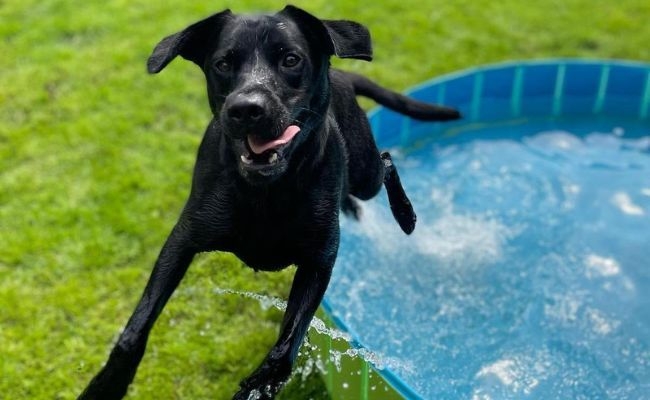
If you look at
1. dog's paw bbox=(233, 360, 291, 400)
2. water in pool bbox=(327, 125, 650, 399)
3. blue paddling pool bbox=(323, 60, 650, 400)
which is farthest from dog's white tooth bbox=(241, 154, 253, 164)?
water in pool bbox=(327, 125, 650, 399)

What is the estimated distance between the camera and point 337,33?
2.77 meters

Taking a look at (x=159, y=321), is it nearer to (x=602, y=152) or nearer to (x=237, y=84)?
(x=237, y=84)

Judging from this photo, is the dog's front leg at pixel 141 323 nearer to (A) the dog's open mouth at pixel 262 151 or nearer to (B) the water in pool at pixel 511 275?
(A) the dog's open mouth at pixel 262 151

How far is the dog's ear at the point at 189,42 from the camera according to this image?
8.79 ft

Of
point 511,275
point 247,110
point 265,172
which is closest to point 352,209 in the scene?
point 511,275

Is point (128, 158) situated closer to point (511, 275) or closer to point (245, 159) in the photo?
point (511, 275)

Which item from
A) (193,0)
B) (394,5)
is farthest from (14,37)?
(394,5)

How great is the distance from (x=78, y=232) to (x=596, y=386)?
10.2ft

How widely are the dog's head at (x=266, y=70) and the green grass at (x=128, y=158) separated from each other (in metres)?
1.66

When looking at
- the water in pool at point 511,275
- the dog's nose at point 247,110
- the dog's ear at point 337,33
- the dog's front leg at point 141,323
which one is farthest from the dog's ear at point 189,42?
the water in pool at point 511,275

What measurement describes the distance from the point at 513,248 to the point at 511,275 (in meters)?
0.26

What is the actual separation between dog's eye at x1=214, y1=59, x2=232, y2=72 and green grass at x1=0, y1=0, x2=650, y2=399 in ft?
5.99

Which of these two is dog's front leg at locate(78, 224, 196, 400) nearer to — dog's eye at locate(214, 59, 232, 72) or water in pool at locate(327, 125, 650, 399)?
dog's eye at locate(214, 59, 232, 72)

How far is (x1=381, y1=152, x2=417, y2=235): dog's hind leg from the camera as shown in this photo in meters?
3.75
